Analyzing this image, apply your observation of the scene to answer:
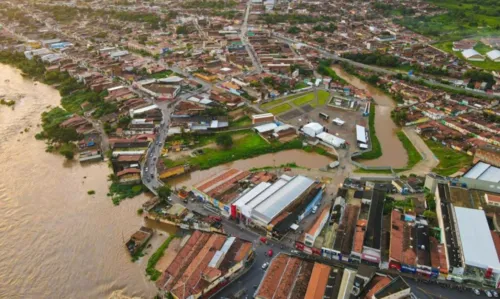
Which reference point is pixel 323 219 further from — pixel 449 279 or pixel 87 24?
pixel 87 24

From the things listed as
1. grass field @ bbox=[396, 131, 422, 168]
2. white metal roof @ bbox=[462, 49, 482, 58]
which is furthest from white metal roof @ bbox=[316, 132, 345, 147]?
white metal roof @ bbox=[462, 49, 482, 58]

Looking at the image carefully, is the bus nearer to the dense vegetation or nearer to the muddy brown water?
the muddy brown water

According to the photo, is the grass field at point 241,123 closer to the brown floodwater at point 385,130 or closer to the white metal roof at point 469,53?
the brown floodwater at point 385,130

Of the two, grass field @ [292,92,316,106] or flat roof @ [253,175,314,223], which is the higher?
flat roof @ [253,175,314,223]

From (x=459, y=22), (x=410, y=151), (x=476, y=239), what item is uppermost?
(x=459, y=22)

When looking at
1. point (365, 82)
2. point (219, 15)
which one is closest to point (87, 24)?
point (219, 15)

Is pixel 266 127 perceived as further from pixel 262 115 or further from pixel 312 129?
pixel 312 129

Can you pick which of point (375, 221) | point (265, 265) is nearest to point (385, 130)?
point (375, 221)
